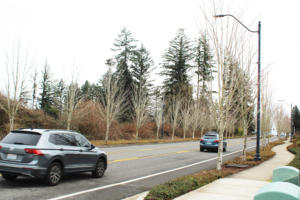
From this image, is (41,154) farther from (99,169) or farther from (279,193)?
Result: (279,193)

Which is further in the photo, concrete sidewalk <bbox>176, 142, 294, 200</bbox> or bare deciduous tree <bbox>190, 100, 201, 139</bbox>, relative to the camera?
Answer: bare deciduous tree <bbox>190, 100, 201, 139</bbox>

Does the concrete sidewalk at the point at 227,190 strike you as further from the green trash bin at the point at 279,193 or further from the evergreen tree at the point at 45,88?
the evergreen tree at the point at 45,88

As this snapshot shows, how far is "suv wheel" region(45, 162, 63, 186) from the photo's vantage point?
26.6 feet

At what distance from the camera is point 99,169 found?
10250mm

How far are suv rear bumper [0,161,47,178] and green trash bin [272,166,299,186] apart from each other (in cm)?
578

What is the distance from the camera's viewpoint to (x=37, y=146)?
802 centimetres

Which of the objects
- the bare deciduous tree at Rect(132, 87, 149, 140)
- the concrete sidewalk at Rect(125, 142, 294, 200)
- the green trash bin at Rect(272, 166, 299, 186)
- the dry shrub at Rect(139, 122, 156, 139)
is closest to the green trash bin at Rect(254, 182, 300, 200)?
the green trash bin at Rect(272, 166, 299, 186)

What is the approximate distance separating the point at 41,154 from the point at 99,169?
108 inches

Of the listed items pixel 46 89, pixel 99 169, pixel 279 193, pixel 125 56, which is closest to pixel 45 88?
pixel 46 89

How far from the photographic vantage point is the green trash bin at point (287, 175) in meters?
6.38

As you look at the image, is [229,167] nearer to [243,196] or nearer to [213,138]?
[243,196]

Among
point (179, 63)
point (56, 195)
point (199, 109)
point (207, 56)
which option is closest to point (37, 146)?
point (56, 195)

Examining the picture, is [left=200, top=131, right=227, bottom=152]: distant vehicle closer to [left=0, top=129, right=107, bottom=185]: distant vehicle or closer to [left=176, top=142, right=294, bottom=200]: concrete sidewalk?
[left=176, top=142, right=294, bottom=200]: concrete sidewalk

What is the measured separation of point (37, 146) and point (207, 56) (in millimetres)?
8527
